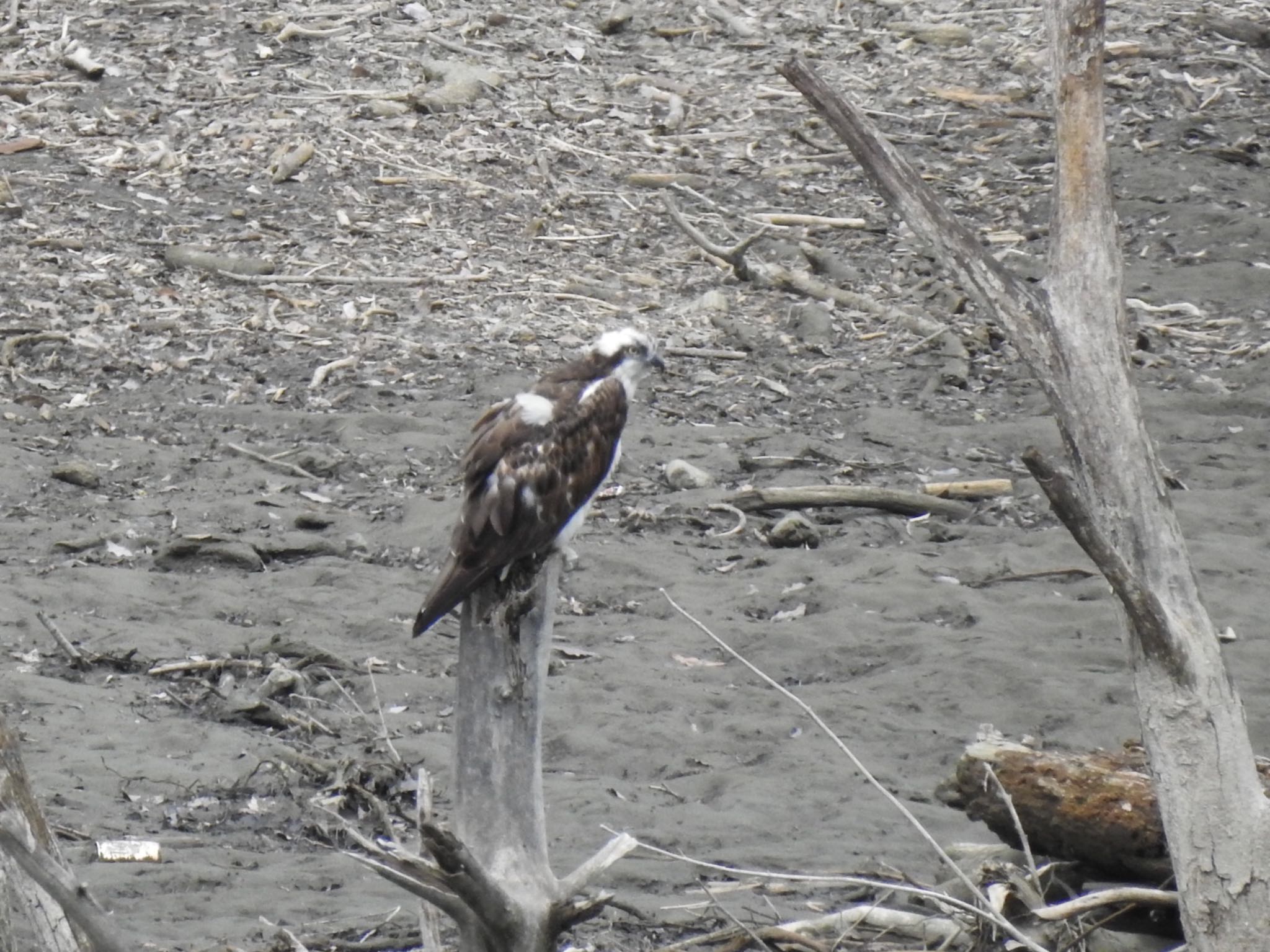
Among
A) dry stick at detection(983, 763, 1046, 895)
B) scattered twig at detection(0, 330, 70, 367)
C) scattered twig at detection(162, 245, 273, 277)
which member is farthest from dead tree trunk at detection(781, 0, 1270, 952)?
scattered twig at detection(162, 245, 273, 277)

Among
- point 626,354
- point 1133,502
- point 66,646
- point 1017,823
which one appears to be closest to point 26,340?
point 66,646

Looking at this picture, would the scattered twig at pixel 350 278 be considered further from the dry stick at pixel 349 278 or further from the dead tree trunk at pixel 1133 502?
the dead tree trunk at pixel 1133 502

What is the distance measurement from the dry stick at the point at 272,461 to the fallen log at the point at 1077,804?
4.68 metres

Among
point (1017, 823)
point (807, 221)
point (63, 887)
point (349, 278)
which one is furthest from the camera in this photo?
point (807, 221)

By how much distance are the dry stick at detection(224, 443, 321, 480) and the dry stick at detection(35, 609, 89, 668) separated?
204 centimetres

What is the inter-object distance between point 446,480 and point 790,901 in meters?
3.96

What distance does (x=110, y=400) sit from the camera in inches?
356

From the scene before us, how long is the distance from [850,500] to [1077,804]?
4.00 meters

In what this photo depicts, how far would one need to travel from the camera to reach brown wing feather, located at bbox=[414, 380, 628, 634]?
4.18 metres

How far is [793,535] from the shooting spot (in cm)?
795

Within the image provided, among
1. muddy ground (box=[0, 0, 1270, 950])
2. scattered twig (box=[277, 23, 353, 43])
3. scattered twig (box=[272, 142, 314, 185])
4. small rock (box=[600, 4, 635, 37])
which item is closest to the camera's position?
muddy ground (box=[0, 0, 1270, 950])

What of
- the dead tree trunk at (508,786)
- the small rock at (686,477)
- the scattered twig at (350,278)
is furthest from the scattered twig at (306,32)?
the dead tree trunk at (508,786)

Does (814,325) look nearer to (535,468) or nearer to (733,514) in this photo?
(733,514)

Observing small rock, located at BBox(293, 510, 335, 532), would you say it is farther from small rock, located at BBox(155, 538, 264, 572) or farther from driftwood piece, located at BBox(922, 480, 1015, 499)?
driftwood piece, located at BBox(922, 480, 1015, 499)
